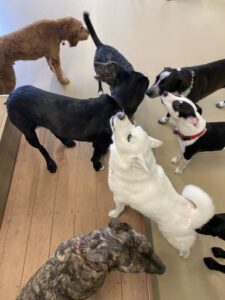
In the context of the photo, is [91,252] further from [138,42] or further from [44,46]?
[138,42]

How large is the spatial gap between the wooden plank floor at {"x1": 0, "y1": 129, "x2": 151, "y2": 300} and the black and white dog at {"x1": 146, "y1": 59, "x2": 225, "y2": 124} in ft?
2.65

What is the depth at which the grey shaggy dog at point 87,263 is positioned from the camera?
122cm

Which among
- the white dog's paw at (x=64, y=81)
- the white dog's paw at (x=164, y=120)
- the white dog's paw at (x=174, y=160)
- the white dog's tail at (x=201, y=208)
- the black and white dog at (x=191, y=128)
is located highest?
the black and white dog at (x=191, y=128)

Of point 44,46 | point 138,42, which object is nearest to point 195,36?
point 138,42

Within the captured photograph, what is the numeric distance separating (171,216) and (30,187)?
1168 mm

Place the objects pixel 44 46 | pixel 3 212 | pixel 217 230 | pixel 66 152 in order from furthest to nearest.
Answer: pixel 44 46
pixel 66 152
pixel 3 212
pixel 217 230

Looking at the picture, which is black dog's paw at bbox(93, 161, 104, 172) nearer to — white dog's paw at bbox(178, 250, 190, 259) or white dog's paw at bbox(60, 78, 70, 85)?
white dog's paw at bbox(178, 250, 190, 259)

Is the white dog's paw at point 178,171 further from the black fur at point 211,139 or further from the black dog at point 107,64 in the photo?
the black dog at point 107,64

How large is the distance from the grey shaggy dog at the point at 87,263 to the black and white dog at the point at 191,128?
2.89ft

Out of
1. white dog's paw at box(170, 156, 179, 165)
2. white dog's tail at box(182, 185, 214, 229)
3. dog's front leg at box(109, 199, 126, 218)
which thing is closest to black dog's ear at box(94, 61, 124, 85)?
white dog's paw at box(170, 156, 179, 165)

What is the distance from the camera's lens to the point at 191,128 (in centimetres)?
184

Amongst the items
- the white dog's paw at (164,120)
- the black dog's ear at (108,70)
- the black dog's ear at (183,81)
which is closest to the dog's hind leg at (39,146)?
the black dog's ear at (108,70)

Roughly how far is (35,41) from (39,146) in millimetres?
1037

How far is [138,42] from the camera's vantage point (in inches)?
125
